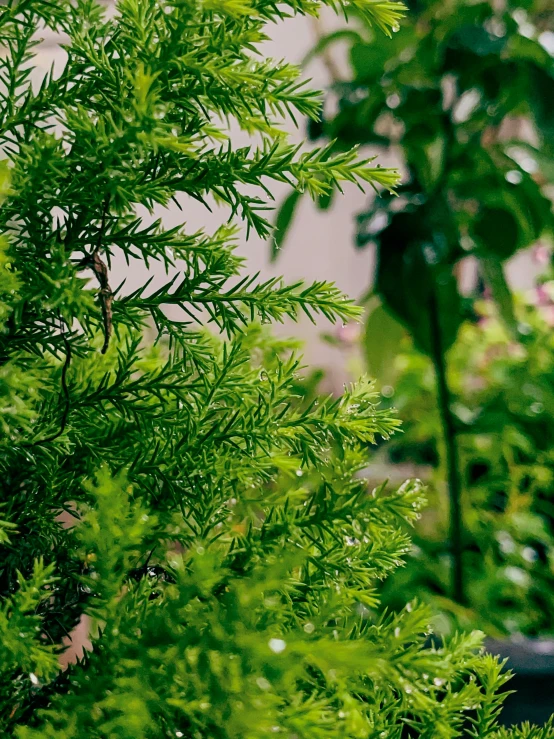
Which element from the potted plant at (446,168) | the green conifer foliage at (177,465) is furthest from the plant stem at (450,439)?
the green conifer foliage at (177,465)

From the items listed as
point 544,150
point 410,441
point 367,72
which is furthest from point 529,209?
point 410,441

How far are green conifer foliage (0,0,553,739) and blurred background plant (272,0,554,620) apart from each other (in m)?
0.38

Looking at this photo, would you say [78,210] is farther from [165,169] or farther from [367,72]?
[367,72]

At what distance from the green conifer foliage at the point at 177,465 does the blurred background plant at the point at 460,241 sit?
0.38 m

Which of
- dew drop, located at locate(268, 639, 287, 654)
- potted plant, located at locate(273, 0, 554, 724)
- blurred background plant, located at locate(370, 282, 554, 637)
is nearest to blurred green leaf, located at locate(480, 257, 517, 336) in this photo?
potted plant, located at locate(273, 0, 554, 724)

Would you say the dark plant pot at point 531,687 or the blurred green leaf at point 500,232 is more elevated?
the blurred green leaf at point 500,232

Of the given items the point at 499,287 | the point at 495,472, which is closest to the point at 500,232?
the point at 499,287

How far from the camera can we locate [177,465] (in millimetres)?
190

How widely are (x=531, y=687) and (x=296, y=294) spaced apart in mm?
571

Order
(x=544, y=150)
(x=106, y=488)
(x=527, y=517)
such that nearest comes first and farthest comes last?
1. (x=106, y=488)
2. (x=544, y=150)
3. (x=527, y=517)

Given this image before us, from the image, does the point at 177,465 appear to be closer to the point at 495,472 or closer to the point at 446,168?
the point at 446,168

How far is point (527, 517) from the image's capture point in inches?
34.6

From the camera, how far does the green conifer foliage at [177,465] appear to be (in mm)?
130

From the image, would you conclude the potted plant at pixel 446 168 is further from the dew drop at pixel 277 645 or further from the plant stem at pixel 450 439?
the dew drop at pixel 277 645
